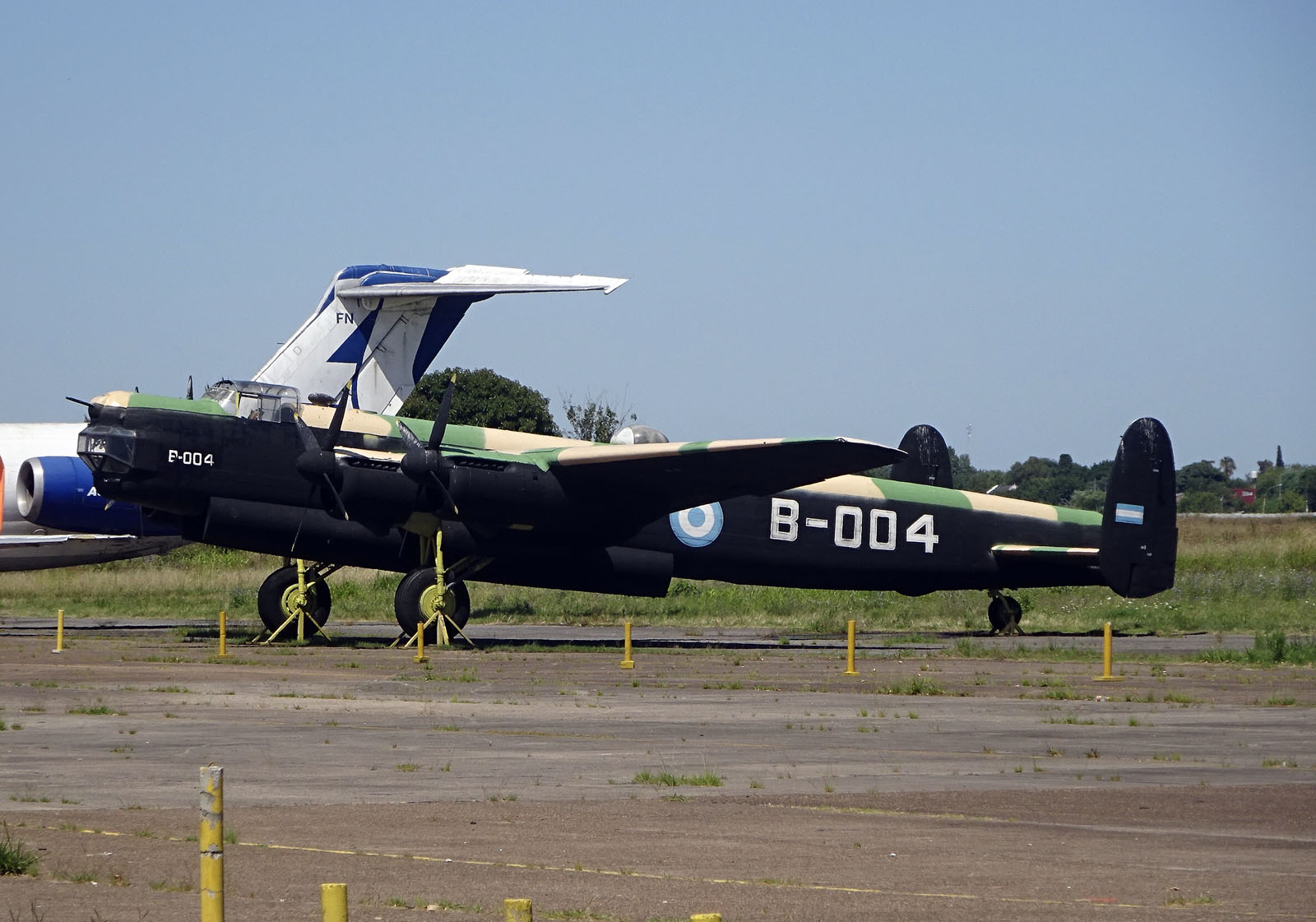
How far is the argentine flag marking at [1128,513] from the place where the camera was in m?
31.1

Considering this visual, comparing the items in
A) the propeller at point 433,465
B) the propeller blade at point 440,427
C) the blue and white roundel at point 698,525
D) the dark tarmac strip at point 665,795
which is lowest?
the dark tarmac strip at point 665,795

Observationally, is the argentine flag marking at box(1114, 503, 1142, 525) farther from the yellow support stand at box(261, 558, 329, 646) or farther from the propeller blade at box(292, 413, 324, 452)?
the propeller blade at box(292, 413, 324, 452)

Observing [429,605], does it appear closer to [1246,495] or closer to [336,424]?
[336,424]

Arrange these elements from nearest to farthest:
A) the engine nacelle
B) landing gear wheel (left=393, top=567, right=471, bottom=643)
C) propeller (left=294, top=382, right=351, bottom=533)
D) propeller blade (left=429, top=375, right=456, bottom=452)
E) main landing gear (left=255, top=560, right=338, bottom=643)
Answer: propeller (left=294, top=382, right=351, bottom=533)
propeller blade (left=429, top=375, right=456, bottom=452)
landing gear wheel (left=393, top=567, right=471, bottom=643)
main landing gear (left=255, top=560, right=338, bottom=643)
the engine nacelle

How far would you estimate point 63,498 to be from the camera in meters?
29.0

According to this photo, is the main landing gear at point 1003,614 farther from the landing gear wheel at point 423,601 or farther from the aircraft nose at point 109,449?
the aircraft nose at point 109,449

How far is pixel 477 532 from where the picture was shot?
26.8m

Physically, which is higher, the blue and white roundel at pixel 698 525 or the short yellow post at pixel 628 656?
the blue and white roundel at pixel 698 525

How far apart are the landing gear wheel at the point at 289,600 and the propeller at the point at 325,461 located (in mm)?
3575

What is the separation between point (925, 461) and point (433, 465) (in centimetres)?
1402

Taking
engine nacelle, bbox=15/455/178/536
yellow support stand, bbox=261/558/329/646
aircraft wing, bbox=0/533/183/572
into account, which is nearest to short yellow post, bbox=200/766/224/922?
yellow support stand, bbox=261/558/329/646

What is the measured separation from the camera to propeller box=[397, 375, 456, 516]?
25.1 m

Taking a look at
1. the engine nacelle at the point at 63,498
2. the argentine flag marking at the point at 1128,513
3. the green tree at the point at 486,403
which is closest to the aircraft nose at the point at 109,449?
the engine nacelle at the point at 63,498

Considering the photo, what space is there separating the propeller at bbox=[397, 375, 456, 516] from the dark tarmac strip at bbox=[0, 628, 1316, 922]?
538cm
